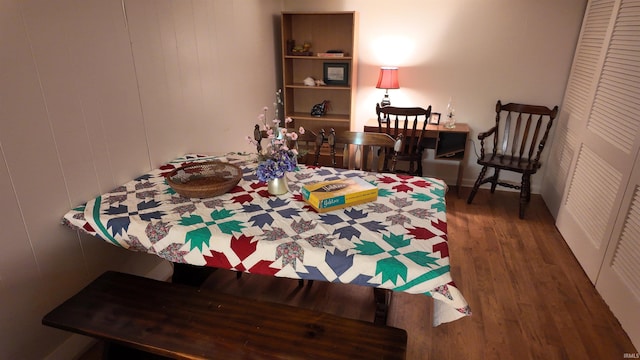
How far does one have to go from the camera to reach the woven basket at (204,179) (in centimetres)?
166

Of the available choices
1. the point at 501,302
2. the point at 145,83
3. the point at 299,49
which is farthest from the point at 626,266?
the point at 299,49

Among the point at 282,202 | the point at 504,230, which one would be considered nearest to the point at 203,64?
the point at 282,202

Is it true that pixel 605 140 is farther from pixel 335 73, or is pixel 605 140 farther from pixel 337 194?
pixel 335 73

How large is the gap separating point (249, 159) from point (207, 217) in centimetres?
78

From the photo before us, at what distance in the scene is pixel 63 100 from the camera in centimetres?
152

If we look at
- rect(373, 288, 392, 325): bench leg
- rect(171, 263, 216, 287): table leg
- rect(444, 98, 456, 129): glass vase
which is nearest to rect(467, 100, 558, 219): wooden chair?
rect(444, 98, 456, 129): glass vase

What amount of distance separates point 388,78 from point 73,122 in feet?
8.54

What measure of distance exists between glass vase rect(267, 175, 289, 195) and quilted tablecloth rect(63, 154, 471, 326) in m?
0.04

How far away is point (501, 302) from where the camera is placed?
207cm

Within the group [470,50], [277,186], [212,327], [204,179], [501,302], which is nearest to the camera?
[212,327]

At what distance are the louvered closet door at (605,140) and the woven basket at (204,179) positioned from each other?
Result: 2.14 metres

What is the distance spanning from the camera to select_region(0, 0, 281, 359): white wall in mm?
1366

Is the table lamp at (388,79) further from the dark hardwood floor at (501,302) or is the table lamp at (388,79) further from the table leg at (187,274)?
the table leg at (187,274)

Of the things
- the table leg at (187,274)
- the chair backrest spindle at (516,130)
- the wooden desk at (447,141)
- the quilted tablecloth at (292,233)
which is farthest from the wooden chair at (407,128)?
the table leg at (187,274)
